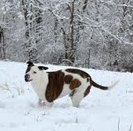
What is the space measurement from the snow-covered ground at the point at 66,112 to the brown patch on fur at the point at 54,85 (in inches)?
9.4

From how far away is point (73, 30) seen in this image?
25.1 metres

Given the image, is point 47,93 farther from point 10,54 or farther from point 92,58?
point 10,54

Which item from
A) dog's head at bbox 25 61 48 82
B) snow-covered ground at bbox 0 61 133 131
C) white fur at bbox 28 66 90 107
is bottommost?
snow-covered ground at bbox 0 61 133 131

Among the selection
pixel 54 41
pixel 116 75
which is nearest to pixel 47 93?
pixel 116 75

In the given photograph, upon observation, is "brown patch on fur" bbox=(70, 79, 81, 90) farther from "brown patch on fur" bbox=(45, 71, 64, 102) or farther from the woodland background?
the woodland background

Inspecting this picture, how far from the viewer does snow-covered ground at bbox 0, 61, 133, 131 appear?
6.21 metres

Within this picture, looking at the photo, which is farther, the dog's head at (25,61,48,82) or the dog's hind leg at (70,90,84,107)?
the dog's hind leg at (70,90,84,107)

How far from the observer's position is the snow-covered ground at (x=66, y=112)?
244 inches

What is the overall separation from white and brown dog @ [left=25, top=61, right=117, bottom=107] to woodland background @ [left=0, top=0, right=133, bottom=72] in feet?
47.5

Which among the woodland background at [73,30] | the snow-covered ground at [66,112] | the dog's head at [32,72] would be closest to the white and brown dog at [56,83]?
the dog's head at [32,72]

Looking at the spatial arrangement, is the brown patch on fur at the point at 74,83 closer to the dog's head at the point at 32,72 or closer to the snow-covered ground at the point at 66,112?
the snow-covered ground at the point at 66,112

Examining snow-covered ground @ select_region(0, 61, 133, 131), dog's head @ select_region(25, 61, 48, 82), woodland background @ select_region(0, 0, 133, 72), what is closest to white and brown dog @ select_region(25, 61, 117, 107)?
dog's head @ select_region(25, 61, 48, 82)

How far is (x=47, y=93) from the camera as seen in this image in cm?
818

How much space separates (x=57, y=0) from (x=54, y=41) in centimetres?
326
